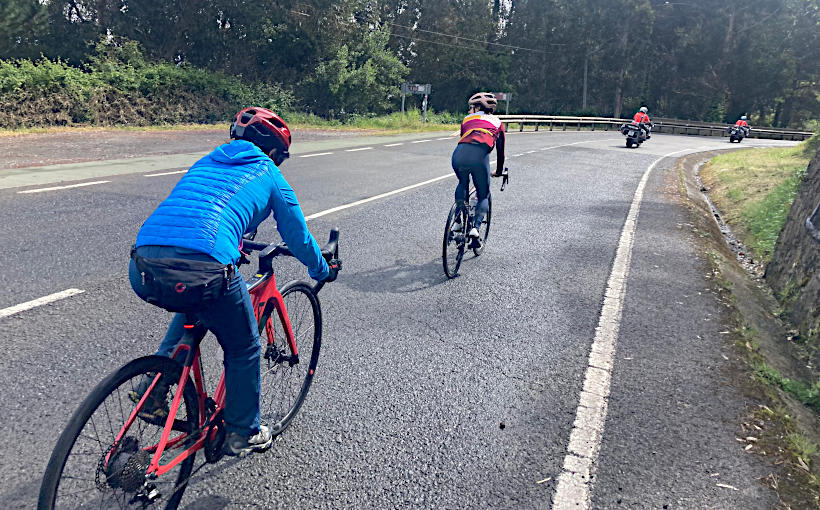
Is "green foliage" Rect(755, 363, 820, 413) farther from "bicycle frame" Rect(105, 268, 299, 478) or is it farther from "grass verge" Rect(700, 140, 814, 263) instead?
"grass verge" Rect(700, 140, 814, 263)

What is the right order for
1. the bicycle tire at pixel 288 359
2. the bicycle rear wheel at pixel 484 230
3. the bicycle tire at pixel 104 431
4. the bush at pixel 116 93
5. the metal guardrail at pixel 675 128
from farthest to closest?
the metal guardrail at pixel 675 128, the bush at pixel 116 93, the bicycle rear wheel at pixel 484 230, the bicycle tire at pixel 288 359, the bicycle tire at pixel 104 431

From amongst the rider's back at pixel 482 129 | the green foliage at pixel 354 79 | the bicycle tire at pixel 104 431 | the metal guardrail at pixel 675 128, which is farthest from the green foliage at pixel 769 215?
the metal guardrail at pixel 675 128

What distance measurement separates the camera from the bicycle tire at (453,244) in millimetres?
6429

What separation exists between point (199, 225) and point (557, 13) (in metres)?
78.5

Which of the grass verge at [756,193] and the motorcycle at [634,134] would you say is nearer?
the grass verge at [756,193]

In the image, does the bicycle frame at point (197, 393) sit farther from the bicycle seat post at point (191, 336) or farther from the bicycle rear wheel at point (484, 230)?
the bicycle rear wheel at point (484, 230)

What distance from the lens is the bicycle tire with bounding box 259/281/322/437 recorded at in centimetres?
333

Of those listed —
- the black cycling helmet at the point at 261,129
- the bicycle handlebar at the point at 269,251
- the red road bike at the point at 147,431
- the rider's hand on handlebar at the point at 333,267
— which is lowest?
the red road bike at the point at 147,431

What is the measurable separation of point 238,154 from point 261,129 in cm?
21

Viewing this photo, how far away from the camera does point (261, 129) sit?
275cm

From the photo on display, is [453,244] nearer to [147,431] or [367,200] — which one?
[367,200]

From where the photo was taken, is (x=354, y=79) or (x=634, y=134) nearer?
(x=634, y=134)

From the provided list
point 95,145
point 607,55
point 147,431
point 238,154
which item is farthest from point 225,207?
point 607,55

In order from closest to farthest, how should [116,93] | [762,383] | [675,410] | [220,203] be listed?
[220,203], [675,410], [762,383], [116,93]
